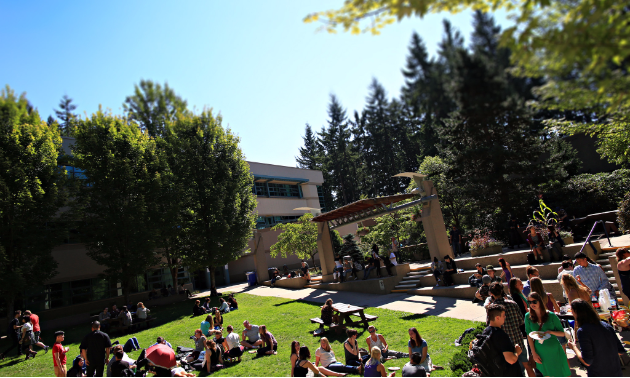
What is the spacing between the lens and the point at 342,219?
64.3 ft

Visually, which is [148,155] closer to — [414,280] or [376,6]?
[414,280]

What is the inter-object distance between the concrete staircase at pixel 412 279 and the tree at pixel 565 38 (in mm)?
13690

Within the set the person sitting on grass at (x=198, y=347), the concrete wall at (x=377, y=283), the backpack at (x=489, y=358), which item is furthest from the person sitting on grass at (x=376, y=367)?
the concrete wall at (x=377, y=283)

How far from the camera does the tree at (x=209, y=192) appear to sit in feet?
70.0

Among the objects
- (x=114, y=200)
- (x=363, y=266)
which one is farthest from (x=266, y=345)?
(x=114, y=200)

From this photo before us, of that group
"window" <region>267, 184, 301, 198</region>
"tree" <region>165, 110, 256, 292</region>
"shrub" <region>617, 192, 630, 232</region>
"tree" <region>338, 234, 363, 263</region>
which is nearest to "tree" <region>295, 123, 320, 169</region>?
"window" <region>267, 184, 301, 198</region>

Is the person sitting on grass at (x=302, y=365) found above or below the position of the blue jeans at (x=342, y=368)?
above

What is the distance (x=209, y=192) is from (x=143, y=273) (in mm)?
6020

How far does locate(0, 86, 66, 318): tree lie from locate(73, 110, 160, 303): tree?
4.62ft

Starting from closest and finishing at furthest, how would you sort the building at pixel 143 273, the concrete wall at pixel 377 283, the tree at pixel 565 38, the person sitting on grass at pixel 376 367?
the tree at pixel 565 38, the person sitting on grass at pixel 376 367, the concrete wall at pixel 377 283, the building at pixel 143 273

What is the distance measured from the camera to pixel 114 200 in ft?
61.3

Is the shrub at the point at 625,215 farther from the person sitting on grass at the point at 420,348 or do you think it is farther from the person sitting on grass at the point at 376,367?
the person sitting on grass at the point at 376,367

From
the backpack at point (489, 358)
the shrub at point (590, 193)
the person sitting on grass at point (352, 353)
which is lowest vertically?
the person sitting on grass at point (352, 353)

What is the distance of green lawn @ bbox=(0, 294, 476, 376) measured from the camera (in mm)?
8430
